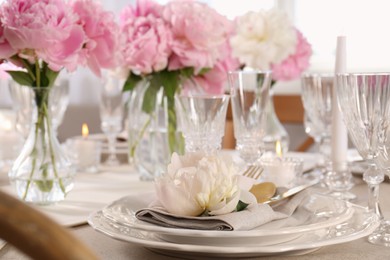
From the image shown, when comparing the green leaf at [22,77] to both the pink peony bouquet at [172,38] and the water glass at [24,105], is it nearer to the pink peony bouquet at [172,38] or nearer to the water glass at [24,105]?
the pink peony bouquet at [172,38]

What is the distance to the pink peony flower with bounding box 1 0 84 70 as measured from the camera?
3.58 ft

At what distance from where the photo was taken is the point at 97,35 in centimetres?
121

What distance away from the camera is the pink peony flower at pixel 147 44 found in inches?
57.6

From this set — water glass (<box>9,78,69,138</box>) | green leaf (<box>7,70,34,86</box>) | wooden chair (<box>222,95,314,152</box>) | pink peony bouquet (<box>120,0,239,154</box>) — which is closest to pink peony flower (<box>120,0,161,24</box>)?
pink peony bouquet (<box>120,0,239,154</box>)

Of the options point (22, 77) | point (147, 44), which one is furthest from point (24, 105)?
point (22, 77)

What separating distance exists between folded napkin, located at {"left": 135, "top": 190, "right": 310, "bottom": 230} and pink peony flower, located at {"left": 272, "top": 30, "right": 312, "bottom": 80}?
1.11m

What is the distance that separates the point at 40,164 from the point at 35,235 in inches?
32.7

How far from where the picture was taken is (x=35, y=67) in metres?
1.20

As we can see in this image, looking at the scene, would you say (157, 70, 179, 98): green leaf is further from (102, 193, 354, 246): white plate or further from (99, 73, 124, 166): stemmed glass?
(102, 193, 354, 246): white plate

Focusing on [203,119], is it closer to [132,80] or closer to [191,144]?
[191,144]

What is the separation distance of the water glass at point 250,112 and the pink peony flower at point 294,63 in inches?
29.2

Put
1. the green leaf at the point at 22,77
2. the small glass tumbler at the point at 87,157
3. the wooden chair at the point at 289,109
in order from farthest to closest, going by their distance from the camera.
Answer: the wooden chair at the point at 289,109 < the small glass tumbler at the point at 87,157 < the green leaf at the point at 22,77

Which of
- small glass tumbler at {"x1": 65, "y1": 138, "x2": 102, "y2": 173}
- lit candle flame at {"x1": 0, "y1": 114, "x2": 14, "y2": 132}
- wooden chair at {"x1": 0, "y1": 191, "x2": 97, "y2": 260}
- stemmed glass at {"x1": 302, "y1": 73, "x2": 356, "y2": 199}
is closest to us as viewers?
wooden chair at {"x1": 0, "y1": 191, "x2": 97, "y2": 260}

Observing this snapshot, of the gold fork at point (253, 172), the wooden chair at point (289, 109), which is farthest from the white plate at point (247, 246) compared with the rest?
the wooden chair at point (289, 109)
